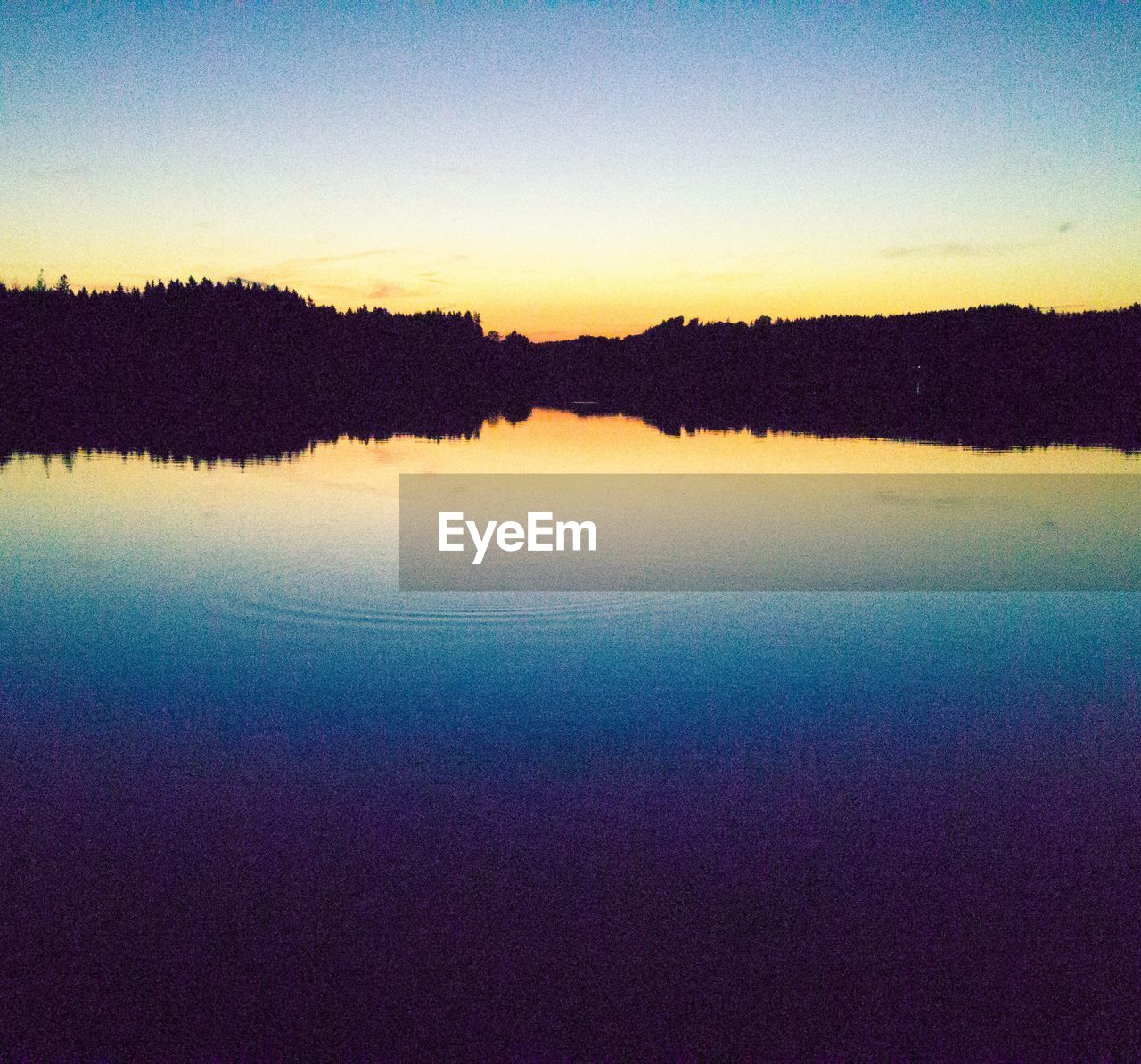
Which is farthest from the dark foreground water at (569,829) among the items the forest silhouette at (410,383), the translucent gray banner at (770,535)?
the forest silhouette at (410,383)

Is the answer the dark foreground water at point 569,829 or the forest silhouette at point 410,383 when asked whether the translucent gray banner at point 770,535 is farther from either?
the forest silhouette at point 410,383

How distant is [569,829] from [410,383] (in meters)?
164

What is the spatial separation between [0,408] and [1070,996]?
85.6 m

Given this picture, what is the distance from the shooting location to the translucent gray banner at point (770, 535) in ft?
56.5

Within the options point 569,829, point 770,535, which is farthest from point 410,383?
point 569,829

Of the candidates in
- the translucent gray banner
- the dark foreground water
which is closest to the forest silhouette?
the translucent gray banner

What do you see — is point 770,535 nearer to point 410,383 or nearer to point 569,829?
point 569,829

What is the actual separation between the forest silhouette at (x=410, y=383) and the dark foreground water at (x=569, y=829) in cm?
2844

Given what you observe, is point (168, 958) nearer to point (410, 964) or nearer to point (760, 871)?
point (410, 964)

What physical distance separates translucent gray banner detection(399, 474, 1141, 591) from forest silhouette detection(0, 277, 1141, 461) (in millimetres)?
17516

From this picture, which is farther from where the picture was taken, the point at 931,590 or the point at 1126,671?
the point at 931,590

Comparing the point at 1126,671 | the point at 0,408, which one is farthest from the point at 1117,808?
the point at 0,408

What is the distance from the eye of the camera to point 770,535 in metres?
21.4

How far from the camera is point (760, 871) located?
7.16 m
